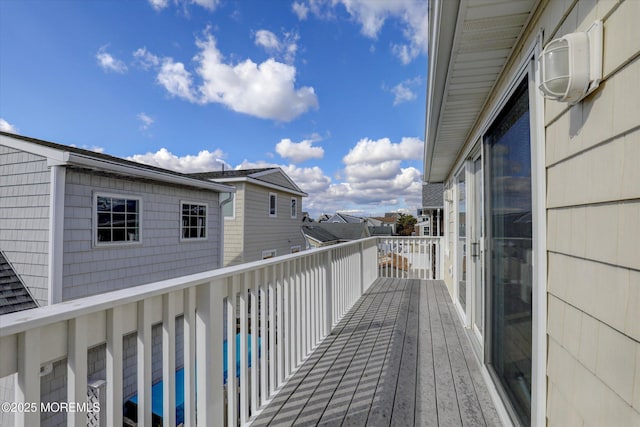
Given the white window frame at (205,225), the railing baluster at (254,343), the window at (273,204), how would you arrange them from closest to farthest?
the railing baluster at (254,343) < the white window frame at (205,225) < the window at (273,204)

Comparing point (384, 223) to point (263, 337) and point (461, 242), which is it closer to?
point (461, 242)

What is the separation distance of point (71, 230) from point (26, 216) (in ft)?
2.93

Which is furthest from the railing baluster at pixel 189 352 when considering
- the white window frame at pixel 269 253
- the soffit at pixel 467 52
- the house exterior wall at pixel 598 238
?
the white window frame at pixel 269 253

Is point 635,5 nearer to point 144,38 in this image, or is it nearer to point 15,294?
point 15,294

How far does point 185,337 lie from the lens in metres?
1.25

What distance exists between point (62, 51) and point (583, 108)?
28.6ft

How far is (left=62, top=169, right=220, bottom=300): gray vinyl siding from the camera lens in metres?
4.78

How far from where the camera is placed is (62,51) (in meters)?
6.14

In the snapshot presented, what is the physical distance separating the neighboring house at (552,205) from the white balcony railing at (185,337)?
1.42 meters

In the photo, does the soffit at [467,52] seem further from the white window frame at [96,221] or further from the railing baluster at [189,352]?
the white window frame at [96,221]

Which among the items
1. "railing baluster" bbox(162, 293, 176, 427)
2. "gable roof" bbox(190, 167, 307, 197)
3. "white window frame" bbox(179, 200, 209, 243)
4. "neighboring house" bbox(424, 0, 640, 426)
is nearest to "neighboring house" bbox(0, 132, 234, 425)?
"white window frame" bbox(179, 200, 209, 243)

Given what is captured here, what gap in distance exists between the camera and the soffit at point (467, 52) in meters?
1.38

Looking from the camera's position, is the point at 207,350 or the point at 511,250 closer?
the point at 207,350

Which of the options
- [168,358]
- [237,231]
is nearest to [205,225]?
[237,231]
